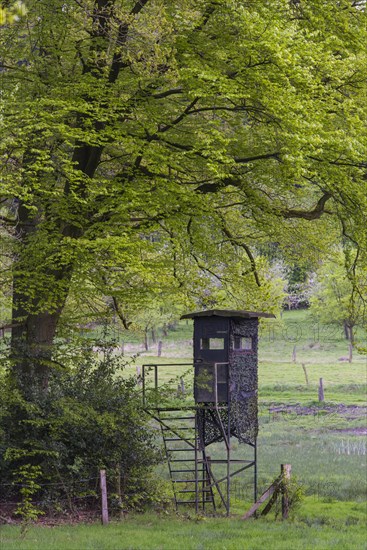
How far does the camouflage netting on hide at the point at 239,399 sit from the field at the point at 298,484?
1.39m

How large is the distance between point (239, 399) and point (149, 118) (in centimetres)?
673

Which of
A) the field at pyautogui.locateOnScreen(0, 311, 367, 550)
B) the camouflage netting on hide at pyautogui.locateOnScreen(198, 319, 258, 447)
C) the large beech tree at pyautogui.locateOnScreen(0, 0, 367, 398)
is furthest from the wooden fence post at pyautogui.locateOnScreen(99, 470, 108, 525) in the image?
the camouflage netting on hide at pyautogui.locateOnScreen(198, 319, 258, 447)

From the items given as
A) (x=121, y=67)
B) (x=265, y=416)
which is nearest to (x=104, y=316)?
(x=121, y=67)

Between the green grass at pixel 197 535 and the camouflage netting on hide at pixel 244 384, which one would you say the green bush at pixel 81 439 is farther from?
the camouflage netting on hide at pixel 244 384

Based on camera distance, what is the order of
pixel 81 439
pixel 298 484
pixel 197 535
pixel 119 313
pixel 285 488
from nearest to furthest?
pixel 197 535, pixel 81 439, pixel 285 488, pixel 298 484, pixel 119 313

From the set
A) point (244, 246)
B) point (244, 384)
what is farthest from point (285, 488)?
point (244, 246)

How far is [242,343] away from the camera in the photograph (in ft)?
60.7

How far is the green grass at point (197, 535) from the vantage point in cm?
1264

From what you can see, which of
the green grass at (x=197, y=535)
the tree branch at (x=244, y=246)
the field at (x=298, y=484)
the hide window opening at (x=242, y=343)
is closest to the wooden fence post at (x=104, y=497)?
the green grass at (x=197, y=535)

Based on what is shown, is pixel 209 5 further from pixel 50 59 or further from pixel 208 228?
pixel 208 228

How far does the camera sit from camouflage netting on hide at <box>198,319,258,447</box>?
58.7 feet

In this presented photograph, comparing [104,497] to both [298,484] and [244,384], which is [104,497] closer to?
[244,384]

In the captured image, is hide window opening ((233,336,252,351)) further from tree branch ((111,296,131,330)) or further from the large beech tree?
tree branch ((111,296,131,330))

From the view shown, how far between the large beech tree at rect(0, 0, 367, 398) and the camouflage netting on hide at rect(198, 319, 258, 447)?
2.19 metres
